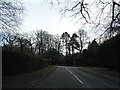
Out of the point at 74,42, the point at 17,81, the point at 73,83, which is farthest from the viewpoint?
the point at 74,42

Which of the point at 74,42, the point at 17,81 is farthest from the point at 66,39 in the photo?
the point at 17,81

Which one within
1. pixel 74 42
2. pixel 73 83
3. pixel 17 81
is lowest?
pixel 73 83

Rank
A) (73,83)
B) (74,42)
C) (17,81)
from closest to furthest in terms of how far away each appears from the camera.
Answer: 1. (73,83)
2. (17,81)
3. (74,42)

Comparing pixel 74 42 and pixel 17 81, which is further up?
pixel 74 42

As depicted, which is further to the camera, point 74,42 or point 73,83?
point 74,42

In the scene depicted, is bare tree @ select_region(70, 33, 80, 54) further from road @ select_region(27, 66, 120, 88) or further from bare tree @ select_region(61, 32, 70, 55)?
road @ select_region(27, 66, 120, 88)

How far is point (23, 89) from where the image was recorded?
13.3 metres

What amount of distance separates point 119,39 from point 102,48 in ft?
29.7

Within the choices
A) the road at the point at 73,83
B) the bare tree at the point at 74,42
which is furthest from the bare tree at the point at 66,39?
the road at the point at 73,83

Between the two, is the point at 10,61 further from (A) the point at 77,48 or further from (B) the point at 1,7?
(A) the point at 77,48

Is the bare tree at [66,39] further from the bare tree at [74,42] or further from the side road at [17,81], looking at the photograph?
the side road at [17,81]

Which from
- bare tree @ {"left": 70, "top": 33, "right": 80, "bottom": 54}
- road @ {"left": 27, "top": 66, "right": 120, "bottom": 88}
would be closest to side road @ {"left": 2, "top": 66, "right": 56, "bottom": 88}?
road @ {"left": 27, "top": 66, "right": 120, "bottom": 88}

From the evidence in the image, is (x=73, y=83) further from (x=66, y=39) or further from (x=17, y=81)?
(x=66, y=39)

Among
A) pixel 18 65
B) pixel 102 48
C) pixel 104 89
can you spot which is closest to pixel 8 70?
pixel 18 65
